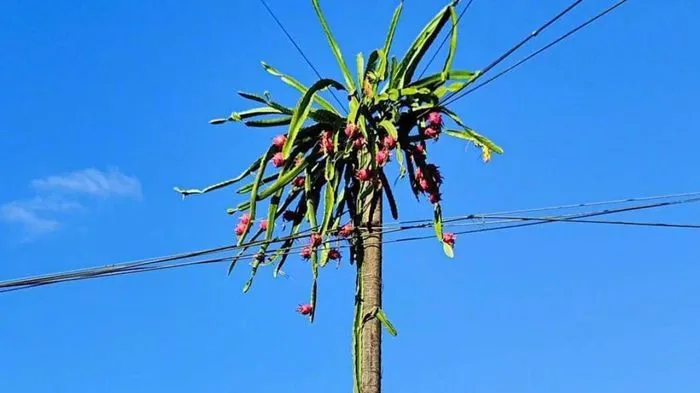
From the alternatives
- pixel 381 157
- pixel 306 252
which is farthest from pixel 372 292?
pixel 381 157

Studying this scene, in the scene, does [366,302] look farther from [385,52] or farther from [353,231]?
[385,52]

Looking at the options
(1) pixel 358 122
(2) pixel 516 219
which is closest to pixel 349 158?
(1) pixel 358 122

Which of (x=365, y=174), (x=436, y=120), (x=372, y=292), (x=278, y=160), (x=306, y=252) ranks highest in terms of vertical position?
(x=436, y=120)

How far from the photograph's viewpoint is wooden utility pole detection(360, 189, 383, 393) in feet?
16.6

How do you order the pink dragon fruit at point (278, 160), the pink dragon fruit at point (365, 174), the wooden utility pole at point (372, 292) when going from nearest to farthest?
the wooden utility pole at point (372, 292)
the pink dragon fruit at point (365, 174)
the pink dragon fruit at point (278, 160)

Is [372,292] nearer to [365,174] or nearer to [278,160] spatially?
[365,174]

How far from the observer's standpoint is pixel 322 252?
18.3ft

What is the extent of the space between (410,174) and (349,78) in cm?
72

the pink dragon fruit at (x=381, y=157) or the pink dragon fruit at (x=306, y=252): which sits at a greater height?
the pink dragon fruit at (x=381, y=157)

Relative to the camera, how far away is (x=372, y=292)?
527 cm

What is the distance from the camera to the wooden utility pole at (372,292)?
5.05 metres

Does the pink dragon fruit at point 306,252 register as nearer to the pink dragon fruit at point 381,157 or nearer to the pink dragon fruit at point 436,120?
the pink dragon fruit at point 381,157

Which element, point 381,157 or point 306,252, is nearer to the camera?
point 381,157

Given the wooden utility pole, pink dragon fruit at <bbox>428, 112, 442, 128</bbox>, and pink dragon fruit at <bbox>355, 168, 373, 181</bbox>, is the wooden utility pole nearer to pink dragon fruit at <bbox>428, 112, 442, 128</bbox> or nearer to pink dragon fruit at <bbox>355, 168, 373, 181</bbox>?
pink dragon fruit at <bbox>355, 168, 373, 181</bbox>
